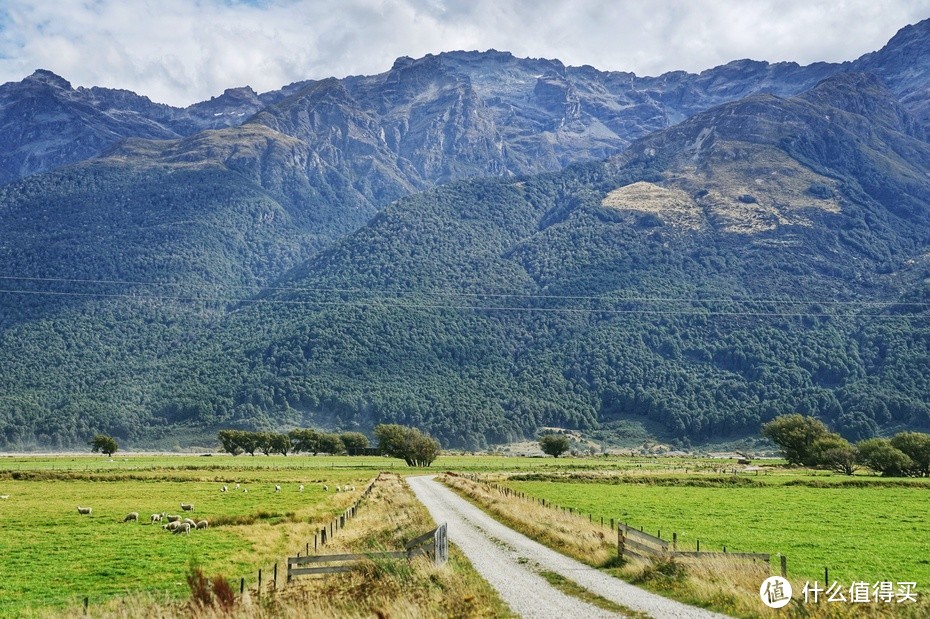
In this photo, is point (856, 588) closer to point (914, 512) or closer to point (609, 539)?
point (609, 539)

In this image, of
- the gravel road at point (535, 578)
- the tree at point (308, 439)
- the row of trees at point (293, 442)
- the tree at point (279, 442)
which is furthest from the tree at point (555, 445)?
the gravel road at point (535, 578)

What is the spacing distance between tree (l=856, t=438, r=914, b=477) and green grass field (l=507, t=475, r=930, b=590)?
16.9m

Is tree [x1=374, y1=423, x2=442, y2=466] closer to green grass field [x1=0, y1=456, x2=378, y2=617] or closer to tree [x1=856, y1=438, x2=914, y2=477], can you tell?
green grass field [x1=0, y1=456, x2=378, y2=617]

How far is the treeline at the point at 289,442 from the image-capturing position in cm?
16338

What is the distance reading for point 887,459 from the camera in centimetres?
9262

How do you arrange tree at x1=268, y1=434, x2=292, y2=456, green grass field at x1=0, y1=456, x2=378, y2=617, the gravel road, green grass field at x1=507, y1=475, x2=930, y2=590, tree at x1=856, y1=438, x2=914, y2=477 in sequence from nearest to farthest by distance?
the gravel road < green grass field at x1=0, y1=456, x2=378, y2=617 < green grass field at x1=507, y1=475, x2=930, y2=590 < tree at x1=856, y1=438, x2=914, y2=477 < tree at x1=268, y1=434, x2=292, y2=456

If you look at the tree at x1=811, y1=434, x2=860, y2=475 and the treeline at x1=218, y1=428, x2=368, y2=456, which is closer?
the tree at x1=811, y1=434, x2=860, y2=475

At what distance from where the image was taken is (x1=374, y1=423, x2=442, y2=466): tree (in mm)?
127188

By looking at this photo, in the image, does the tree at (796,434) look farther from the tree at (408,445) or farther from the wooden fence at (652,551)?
the wooden fence at (652,551)

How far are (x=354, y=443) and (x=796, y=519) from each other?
12908cm

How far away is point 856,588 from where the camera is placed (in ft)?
62.3

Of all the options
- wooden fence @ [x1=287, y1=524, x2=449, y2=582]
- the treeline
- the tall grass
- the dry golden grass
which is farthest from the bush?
the dry golden grass

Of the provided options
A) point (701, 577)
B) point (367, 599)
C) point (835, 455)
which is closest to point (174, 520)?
point (367, 599)

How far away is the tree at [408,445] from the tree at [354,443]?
33220 mm
